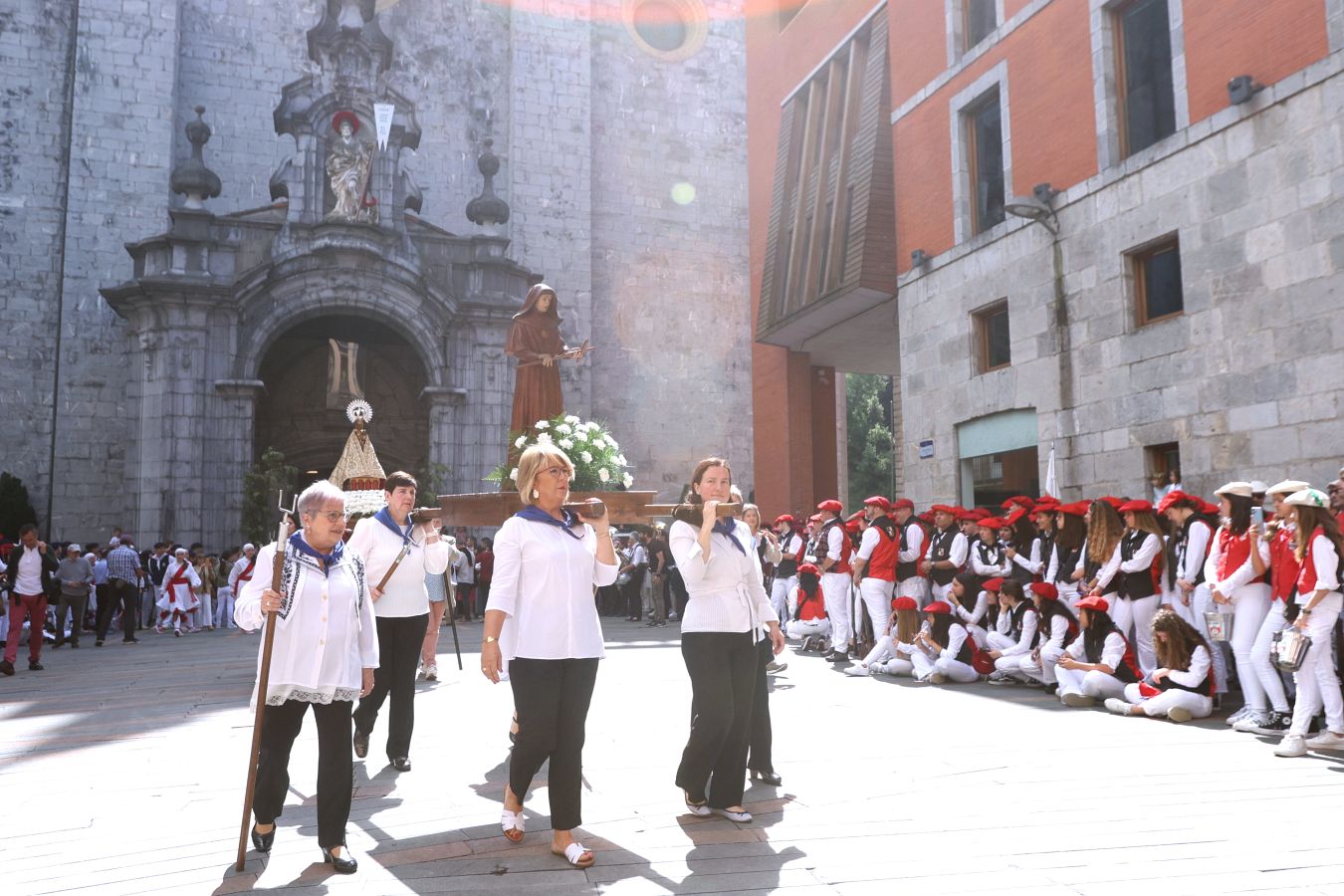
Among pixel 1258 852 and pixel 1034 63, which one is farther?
pixel 1034 63

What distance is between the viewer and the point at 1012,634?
36.3ft

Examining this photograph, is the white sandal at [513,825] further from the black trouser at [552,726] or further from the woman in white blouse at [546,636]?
the black trouser at [552,726]

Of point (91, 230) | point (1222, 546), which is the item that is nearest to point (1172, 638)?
point (1222, 546)

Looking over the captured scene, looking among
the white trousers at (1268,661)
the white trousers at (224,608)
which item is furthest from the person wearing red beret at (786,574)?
the white trousers at (224,608)

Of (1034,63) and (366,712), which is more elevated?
(1034,63)

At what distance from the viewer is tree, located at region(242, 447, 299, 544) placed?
21594 mm

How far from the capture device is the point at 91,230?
2564cm

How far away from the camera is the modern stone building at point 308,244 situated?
2362cm

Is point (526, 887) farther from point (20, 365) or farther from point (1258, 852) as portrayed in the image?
point (20, 365)

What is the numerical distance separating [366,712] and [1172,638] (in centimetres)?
661

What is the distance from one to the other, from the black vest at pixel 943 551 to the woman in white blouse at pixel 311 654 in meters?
8.93

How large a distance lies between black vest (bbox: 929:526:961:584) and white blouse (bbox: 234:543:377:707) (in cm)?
894

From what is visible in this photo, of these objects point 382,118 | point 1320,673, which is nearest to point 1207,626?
point 1320,673

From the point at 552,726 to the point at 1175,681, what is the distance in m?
5.99
